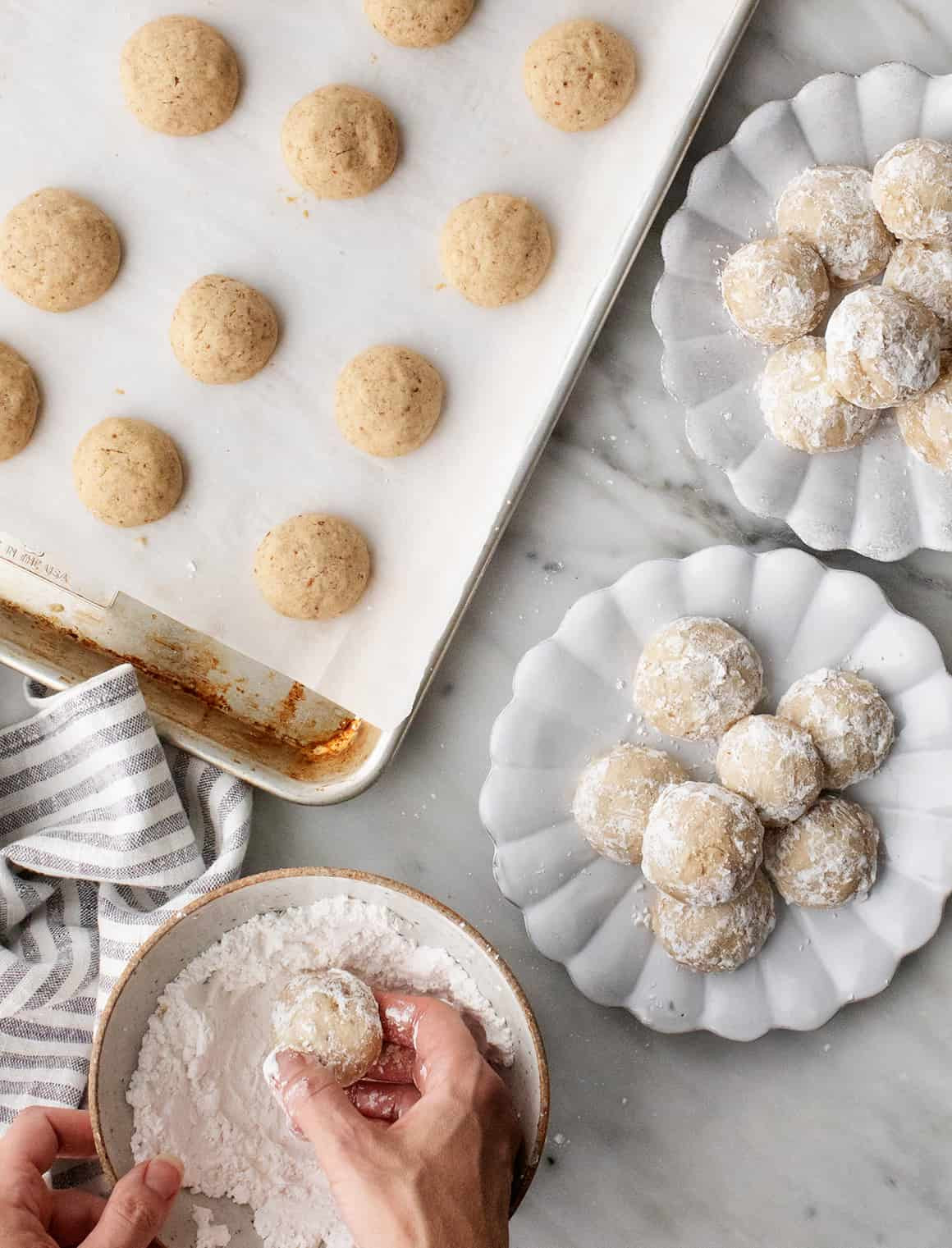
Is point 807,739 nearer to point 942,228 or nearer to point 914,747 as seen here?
point 914,747

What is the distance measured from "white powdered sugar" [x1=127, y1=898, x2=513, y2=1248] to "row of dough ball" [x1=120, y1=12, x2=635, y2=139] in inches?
28.5

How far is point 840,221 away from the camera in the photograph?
104cm

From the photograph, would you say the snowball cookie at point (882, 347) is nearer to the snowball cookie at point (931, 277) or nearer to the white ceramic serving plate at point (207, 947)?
the snowball cookie at point (931, 277)

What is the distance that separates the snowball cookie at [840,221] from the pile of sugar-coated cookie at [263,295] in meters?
0.22

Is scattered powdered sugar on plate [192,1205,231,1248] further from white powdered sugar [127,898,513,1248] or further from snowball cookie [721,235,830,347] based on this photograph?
snowball cookie [721,235,830,347]

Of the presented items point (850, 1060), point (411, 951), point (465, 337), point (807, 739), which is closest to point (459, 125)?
point (465, 337)

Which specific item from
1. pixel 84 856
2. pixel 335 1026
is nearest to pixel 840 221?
pixel 335 1026

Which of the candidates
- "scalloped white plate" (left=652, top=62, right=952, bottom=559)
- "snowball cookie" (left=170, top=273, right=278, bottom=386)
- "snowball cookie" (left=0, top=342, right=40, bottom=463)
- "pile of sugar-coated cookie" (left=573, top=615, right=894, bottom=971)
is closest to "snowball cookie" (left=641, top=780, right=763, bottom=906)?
"pile of sugar-coated cookie" (left=573, top=615, right=894, bottom=971)

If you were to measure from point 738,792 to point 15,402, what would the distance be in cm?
80

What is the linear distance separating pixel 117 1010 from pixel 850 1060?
72 centimetres

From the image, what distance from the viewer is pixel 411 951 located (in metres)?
1.04

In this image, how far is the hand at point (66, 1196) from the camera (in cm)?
89

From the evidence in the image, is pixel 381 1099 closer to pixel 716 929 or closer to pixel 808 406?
pixel 716 929

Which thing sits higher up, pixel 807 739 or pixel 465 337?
pixel 465 337
